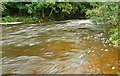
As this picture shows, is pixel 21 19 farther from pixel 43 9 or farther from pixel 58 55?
pixel 58 55

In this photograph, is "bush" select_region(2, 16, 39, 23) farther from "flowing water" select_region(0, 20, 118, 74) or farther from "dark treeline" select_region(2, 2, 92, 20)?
"flowing water" select_region(0, 20, 118, 74)

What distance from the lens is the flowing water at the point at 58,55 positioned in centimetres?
441

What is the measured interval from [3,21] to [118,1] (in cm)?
703

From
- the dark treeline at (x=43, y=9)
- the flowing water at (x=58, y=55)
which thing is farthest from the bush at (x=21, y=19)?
the flowing water at (x=58, y=55)

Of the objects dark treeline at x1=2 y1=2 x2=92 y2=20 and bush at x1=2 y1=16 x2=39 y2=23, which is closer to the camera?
bush at x1=2 y1=16 x2=39 y2=23

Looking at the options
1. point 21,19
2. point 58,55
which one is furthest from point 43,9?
point 58,55

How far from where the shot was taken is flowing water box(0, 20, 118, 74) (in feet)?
14.5

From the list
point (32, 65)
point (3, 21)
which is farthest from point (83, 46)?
point (3, 21)

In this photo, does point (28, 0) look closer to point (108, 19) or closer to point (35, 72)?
point (108, 19)

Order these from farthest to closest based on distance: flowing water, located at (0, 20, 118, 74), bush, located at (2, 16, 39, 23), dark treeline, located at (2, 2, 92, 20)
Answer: dark treeline, located at (2, 2, 92, 20)
bush, located at (2, 16, 39, 23)
flowing water, located at (0, 20, 118, 74)

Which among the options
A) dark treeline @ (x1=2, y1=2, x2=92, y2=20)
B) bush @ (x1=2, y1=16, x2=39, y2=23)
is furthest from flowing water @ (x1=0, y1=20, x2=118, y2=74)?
dark treeline @ (x1=2, y1=2, x2=92, y2=20)

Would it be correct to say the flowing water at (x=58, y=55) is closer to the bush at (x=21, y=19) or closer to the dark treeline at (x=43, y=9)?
the bush at (x=21, y=19)

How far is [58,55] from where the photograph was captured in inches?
213

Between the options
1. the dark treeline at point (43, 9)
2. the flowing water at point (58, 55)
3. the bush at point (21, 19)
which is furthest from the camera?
the dark treeline at point (43, 9)
